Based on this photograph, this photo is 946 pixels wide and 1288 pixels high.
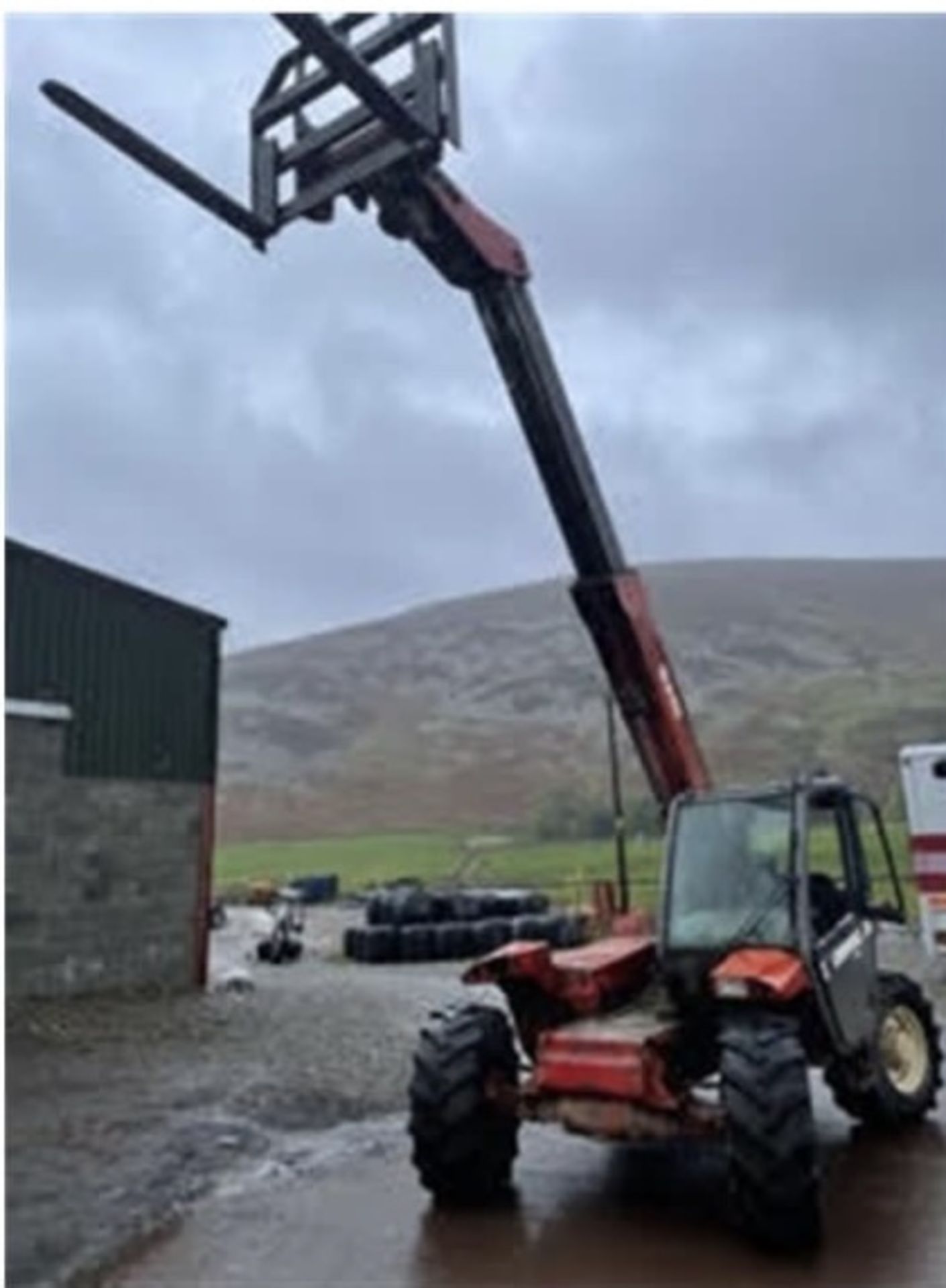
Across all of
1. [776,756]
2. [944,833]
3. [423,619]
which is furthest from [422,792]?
[944,833]

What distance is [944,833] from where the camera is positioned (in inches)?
651

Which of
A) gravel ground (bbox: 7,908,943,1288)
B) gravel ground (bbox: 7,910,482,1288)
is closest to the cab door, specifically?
gravel ground (bbox: 7,908,943,1288)

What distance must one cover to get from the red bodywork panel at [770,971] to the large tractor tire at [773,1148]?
428 mm

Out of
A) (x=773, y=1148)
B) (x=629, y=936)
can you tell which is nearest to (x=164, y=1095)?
(x=629, y=936)

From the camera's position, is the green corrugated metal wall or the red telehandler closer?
the red telehandler

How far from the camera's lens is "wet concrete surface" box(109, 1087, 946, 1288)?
6.57m

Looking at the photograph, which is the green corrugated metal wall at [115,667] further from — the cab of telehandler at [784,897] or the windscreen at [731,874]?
the cab of telehandler at [784,897]

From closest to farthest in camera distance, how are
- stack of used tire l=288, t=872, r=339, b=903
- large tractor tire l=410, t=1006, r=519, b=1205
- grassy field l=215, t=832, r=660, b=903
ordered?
large tractor tire l=410, t=1006, r=519, b=1205, grassy field l=215, t=832, r=660, b=903, stack of used tire l=288, t=872, r=339, b=903

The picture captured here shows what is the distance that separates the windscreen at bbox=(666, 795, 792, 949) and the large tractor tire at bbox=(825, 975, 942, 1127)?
1067 mm

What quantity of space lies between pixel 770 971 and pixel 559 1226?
1.54 m

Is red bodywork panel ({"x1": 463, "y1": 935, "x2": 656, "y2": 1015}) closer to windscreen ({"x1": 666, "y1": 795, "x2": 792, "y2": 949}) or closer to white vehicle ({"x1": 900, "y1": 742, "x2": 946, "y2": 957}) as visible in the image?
windscreen ({"x1": 666, "y1": 795, "x2": 792, "y2": 949})

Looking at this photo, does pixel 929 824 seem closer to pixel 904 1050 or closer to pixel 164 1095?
pixel 904 1050

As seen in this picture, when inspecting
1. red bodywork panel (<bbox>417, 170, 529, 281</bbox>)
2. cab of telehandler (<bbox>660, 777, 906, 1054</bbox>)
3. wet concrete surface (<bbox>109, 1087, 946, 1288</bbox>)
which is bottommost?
wet concrete surface (<bbox>109, 1087, 946, 1288</bbox>)

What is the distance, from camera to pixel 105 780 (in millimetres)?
16453
